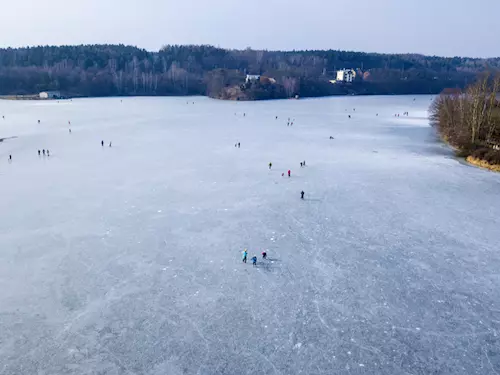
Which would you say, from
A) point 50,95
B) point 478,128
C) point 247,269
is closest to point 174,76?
point 50,95

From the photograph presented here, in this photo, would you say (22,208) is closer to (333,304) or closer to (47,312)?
(47,312)

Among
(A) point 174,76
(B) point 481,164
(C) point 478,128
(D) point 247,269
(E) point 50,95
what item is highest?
(A) point 174,76

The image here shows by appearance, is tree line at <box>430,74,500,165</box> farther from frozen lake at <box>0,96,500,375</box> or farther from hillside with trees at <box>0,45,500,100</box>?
hillside with trees at <box>0,45,500,100</box>

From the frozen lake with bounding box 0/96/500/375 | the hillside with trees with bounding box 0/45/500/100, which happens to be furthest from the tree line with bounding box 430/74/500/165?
the hillside with trees with bounding box 0/45/500/100

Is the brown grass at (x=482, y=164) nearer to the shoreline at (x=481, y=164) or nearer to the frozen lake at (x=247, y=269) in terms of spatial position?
the shoreline at (x=481, y=164)

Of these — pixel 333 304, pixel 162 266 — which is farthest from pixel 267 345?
pixel 162 266

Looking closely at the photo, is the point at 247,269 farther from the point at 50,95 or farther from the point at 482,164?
the point at 50,95
